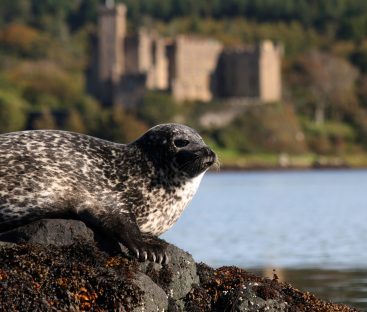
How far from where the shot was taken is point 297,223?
4094 centimetres

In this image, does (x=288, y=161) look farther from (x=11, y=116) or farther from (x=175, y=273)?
(x=175, y=273)

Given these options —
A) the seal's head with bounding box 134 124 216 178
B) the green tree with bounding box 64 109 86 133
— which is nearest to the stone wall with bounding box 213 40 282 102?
the green tree with bounding box 64 109 86 133

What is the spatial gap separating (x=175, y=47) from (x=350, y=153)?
20.7 meters

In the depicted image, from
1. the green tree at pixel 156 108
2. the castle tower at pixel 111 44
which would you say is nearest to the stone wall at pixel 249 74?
the castle tower at pixel 111 44

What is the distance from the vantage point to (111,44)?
126 m

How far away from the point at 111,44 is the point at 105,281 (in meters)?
Answer: 116

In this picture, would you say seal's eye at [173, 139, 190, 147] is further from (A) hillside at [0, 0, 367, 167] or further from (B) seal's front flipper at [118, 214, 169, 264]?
(A) hillside at [0, 0, 367, 167]

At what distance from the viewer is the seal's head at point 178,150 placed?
1124cm

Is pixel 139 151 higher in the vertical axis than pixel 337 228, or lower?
higher

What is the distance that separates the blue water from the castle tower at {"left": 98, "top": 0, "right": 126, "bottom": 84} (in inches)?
1830

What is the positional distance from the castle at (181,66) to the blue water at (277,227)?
46.0 meters

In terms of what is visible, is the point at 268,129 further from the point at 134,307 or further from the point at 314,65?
the point at 134,307

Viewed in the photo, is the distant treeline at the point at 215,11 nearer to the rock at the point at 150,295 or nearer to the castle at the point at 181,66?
the castle at the point at 181,66

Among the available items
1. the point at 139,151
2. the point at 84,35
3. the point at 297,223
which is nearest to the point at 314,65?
the point at 84,35
